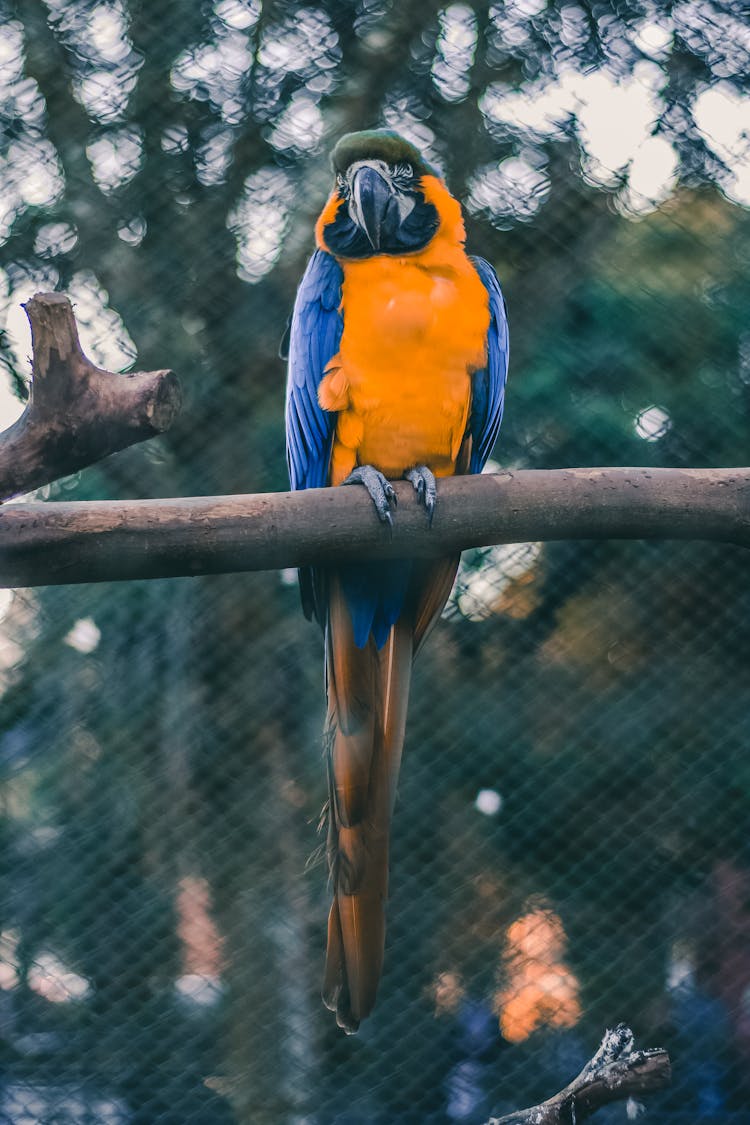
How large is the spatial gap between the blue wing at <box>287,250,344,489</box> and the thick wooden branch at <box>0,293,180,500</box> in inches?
12.1

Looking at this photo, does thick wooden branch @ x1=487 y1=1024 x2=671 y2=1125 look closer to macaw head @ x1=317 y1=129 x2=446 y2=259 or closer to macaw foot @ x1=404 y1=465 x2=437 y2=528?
macaw foot @ x1=404 y1=465 x2=437 y2=528

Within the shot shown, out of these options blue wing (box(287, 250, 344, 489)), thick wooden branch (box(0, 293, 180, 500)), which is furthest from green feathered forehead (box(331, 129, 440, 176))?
thick wooden branch (box(0, 293, 180, 500))

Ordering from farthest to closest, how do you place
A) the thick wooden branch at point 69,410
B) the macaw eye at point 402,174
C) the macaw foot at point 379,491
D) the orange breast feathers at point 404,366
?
1. the macaw eye at point 402,174
2. the orange breast feathers at point 404,366
3. the macaw foot at point 379,491
4. the thick wooden branch at point 69,410

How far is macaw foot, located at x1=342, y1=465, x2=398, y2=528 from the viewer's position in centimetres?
77

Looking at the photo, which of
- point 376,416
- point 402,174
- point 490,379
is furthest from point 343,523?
point 402,174

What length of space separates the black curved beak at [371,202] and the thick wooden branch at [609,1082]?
751 mm

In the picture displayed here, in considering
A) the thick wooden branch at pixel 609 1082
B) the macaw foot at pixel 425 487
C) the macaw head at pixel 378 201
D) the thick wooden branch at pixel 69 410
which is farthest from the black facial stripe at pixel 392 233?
the thick wooden branch at pixel 609 1082

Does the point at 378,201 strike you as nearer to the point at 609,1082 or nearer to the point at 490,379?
the point at 490,379

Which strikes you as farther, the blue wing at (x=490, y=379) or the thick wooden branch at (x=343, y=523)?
the blue wing at (x=490, y=379)

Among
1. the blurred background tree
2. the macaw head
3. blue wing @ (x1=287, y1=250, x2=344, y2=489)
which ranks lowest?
the blurred background tree

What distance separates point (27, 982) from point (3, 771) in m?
0.28

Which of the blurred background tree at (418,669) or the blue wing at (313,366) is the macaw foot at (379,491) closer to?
the blue wing at (313,366)

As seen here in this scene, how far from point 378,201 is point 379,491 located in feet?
1.08

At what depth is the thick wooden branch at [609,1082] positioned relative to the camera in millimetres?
847
